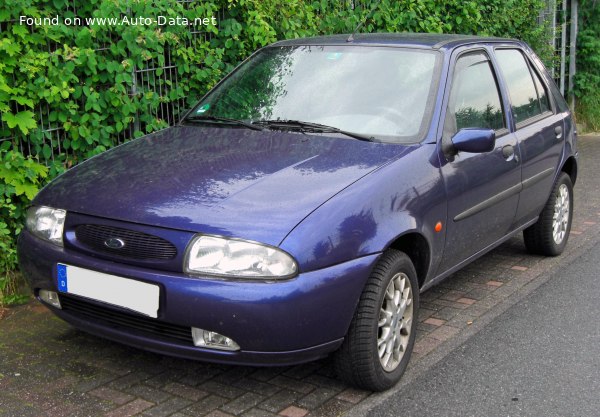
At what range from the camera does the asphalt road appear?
366 centimetres

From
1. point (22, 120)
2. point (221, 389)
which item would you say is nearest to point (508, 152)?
point (221, 389)

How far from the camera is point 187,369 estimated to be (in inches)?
158

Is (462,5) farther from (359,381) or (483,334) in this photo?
(359,381)

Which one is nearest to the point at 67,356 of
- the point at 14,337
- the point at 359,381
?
the point at 14,337

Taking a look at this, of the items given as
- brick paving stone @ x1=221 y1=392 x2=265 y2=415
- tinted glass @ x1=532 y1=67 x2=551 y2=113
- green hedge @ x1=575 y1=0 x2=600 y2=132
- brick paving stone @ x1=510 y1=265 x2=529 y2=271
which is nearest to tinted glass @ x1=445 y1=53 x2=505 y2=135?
tinted glass @ x1=532 y1=67 x2=551 y2=113

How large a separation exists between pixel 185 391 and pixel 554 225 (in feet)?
11.4

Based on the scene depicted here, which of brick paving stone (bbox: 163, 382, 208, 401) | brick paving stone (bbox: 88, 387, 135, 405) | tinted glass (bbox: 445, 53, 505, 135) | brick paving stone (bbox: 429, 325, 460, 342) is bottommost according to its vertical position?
brick paving stone (bbox: 429, 325, 460, 342)

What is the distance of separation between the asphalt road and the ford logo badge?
138 cm

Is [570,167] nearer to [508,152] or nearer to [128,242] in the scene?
[508,152]

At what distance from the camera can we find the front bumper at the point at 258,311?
10.6 feet

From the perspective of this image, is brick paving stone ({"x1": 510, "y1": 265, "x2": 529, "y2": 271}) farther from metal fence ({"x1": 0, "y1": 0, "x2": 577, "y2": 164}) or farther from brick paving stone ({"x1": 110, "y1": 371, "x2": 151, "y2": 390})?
brick paving stone ({"x1": 110, "y1": 371, "x2": 151, "y2": 390})

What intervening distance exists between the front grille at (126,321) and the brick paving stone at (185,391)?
0.42 meters

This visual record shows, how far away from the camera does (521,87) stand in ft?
18.1

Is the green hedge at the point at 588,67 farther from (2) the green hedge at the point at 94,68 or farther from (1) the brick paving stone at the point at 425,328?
(1) the brick paving stone at the point at 425,328
